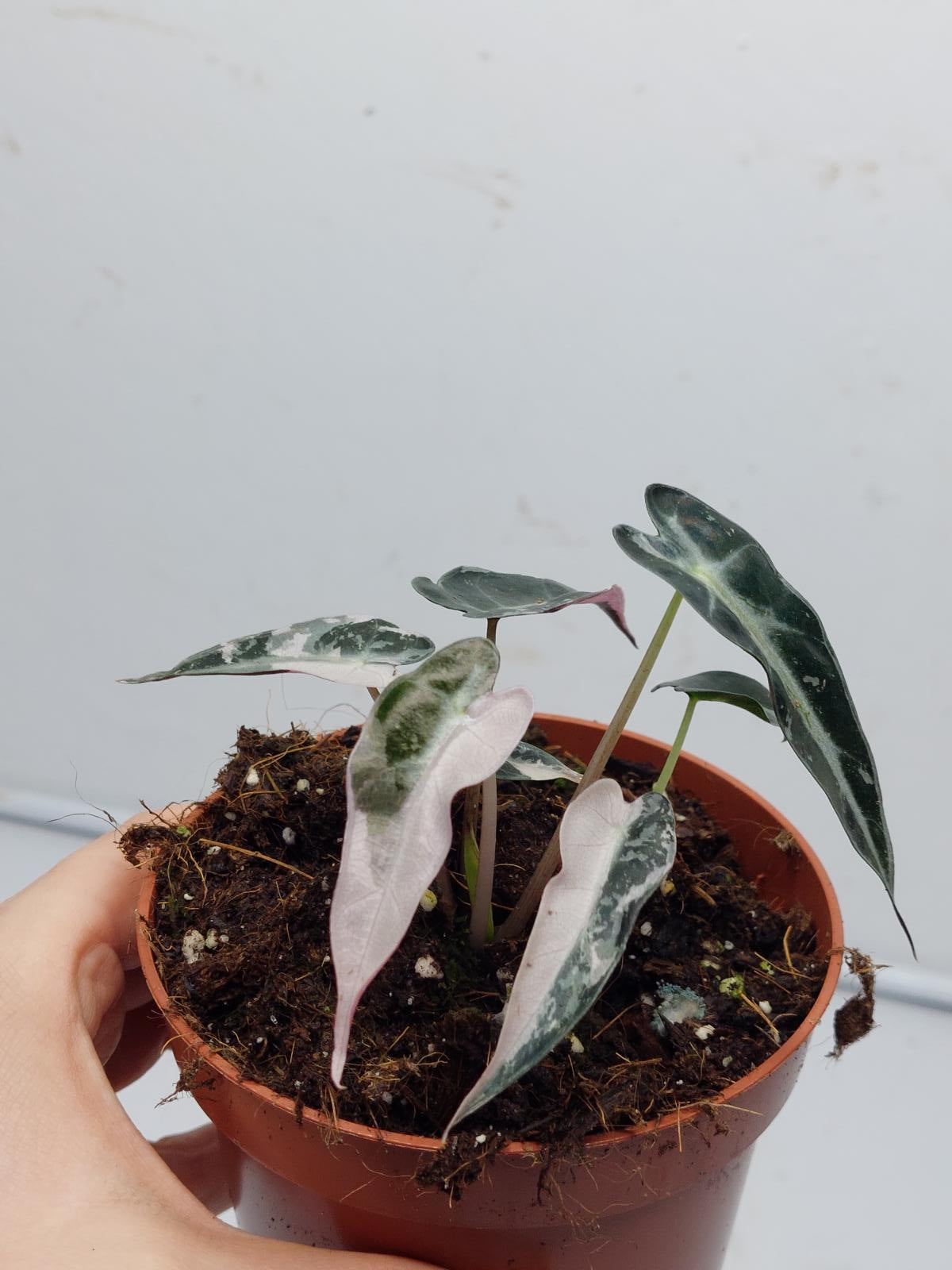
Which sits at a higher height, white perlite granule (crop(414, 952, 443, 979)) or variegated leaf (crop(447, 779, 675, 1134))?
variegated leaf (crop(447, 779, 675, 1134))

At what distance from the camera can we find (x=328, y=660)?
0.64 meters

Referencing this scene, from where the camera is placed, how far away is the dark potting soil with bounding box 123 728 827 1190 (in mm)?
570

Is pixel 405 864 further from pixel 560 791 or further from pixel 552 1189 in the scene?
pixel 560 791

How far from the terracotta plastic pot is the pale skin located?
37 millimetres

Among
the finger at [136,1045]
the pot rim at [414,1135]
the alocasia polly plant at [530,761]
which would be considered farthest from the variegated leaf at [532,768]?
the finger at [136,1045]

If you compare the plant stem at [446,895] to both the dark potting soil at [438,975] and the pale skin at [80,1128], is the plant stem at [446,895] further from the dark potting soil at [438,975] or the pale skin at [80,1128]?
the pale skin at [80,1128]

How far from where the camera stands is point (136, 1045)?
3.30 ft

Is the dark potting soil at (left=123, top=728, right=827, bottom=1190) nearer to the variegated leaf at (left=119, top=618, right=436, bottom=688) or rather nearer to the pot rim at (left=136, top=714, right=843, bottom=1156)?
the pot rim at (left=136, top=714, right=843, bottom=1156)

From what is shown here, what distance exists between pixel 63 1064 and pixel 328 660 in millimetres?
335

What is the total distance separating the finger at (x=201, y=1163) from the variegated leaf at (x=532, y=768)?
1.85 ft

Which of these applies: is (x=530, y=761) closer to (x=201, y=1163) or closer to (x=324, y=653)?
(x=324, y=653)

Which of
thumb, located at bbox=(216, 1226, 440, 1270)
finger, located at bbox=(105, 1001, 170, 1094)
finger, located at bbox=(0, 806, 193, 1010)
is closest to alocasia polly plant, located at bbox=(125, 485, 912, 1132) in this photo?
thumb, located at bbox=(216, 1226, 440, 1270)

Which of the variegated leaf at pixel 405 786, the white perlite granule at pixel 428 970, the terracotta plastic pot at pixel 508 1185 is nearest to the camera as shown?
the variegated leaf at pixel 405 786

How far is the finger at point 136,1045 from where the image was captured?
100 centimetres
